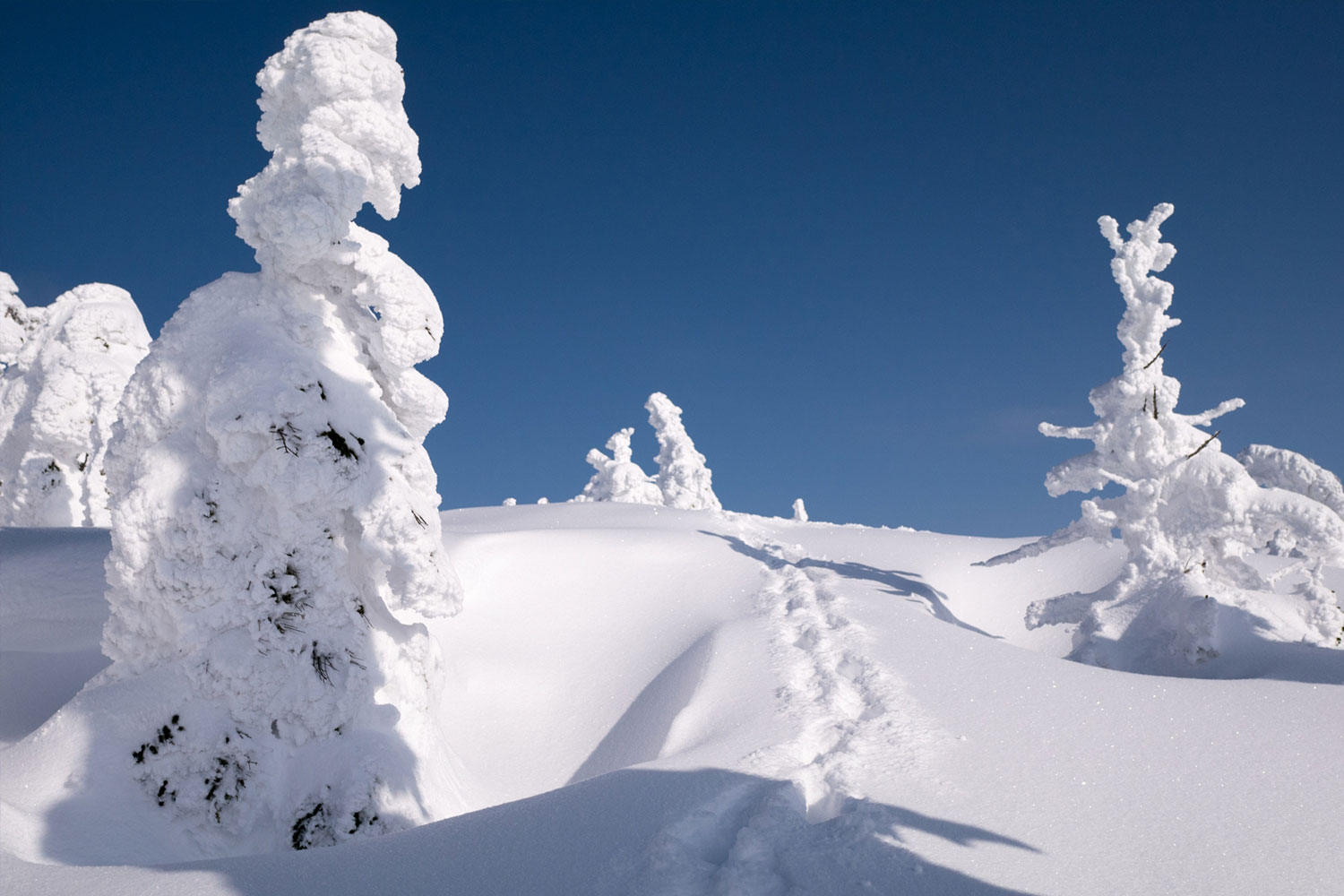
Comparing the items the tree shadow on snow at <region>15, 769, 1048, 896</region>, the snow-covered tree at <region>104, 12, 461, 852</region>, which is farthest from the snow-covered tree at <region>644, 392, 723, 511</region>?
the tree shadow on snow at <region>15, 769, 1048, 896</region>

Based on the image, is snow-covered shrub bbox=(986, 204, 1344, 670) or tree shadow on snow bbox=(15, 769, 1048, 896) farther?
snow-covered shrub bbox=(986, 204, 1344, 670)

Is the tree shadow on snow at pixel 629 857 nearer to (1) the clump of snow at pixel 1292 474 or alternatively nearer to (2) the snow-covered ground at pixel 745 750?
(2) the snow-covered ground at pixel 745 750

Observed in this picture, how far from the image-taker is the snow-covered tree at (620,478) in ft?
96.0

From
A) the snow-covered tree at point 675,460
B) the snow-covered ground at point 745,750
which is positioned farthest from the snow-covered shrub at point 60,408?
the snow-covered tree at point 675,460

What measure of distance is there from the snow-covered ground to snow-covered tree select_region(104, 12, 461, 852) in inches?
23.5

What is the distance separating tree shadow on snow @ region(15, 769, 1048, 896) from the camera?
3889 mm

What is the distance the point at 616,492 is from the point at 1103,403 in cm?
2074

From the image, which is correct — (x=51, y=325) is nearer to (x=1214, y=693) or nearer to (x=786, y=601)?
(x=786, y=601)

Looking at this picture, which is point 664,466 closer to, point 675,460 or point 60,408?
point 675,460

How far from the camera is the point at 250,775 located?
20.6 ft

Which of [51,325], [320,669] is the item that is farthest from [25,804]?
[51,325]

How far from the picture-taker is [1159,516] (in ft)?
32.8

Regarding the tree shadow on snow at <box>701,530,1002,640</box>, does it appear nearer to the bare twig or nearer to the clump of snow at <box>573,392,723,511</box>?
the bare twig

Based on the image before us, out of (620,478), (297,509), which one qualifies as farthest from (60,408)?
(620,478)
